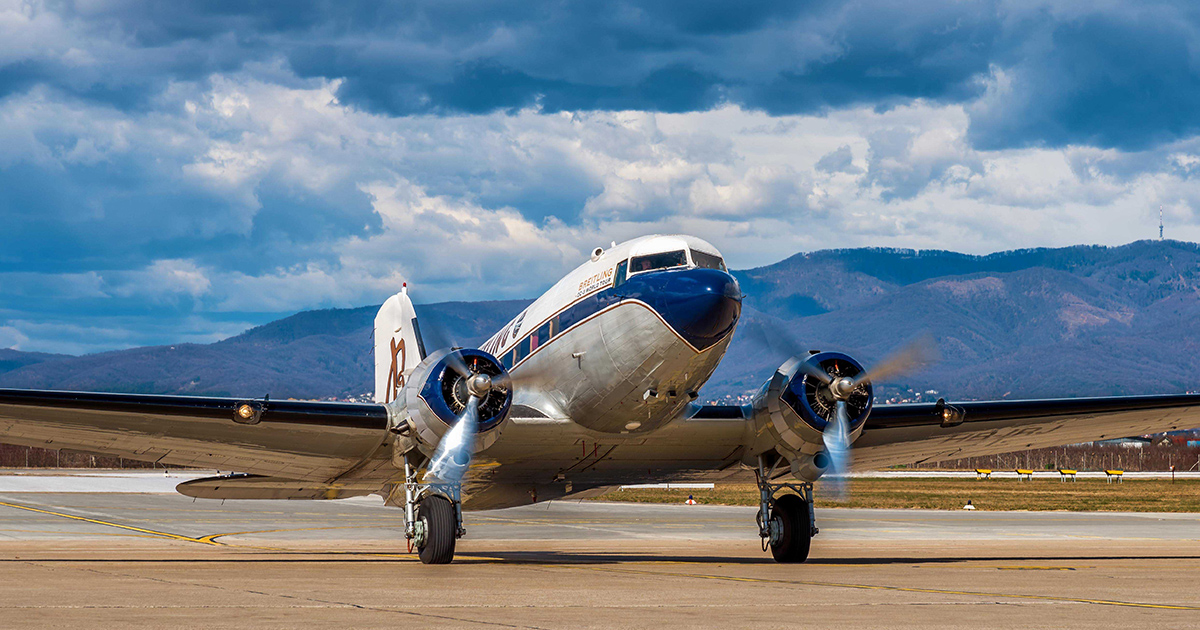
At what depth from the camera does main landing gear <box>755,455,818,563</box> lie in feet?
68.5

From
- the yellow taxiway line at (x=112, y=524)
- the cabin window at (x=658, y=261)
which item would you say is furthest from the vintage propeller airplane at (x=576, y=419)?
the yellow taxiway line at (x=112, y=524)

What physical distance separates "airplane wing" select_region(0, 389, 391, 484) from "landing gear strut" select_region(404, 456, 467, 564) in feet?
3.95

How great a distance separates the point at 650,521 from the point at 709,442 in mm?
17793

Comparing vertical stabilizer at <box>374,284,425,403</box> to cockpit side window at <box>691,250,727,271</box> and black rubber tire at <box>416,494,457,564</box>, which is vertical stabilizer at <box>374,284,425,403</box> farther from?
cockpit side window at <box>691,250,727,271</box>

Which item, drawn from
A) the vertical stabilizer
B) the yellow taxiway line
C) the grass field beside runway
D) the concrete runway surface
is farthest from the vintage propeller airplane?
the grass field beside runway

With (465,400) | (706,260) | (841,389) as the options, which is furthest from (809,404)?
(465,400)

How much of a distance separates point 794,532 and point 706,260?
5.62 m

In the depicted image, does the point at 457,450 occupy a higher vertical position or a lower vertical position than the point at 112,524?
higher

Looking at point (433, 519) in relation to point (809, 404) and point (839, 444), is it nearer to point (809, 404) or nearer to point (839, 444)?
point (809, 404)

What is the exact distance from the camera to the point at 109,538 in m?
30.3

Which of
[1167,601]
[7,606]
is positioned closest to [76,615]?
[7,606]

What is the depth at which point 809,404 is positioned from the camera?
19.9m

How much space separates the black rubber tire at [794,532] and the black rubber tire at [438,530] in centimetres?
601

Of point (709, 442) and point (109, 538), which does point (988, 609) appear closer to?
point (709, 442)
